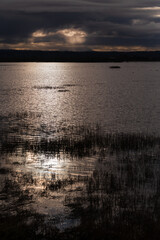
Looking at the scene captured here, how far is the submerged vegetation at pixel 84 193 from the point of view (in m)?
9.16

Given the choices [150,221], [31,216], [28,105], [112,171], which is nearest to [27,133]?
[112,171]

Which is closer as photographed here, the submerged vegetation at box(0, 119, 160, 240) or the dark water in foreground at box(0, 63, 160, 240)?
the submerged vegetation at box(0, 119, 160, 240)

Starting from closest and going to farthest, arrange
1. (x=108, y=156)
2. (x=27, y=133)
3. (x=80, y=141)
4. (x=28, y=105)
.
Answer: (x=108, y=156) < (x=80, y=141) < (x=27, y=133) < (x=28, y=105)

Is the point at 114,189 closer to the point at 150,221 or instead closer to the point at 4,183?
the point at 150,221

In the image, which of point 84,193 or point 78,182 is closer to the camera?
point 84,193

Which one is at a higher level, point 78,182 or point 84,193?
point 78,182

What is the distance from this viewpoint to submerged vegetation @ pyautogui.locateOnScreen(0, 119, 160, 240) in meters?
9.16

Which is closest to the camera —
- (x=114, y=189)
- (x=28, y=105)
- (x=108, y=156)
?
(x=114, y=189)

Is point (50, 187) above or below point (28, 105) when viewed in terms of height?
below

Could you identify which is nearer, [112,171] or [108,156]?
[112,171]

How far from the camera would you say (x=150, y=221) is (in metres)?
9.68

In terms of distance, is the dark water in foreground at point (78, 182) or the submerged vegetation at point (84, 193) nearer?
the submerged vegetation at point (84, 193)

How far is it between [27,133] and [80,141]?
5094 millimetres

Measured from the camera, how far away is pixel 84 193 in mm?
12133
